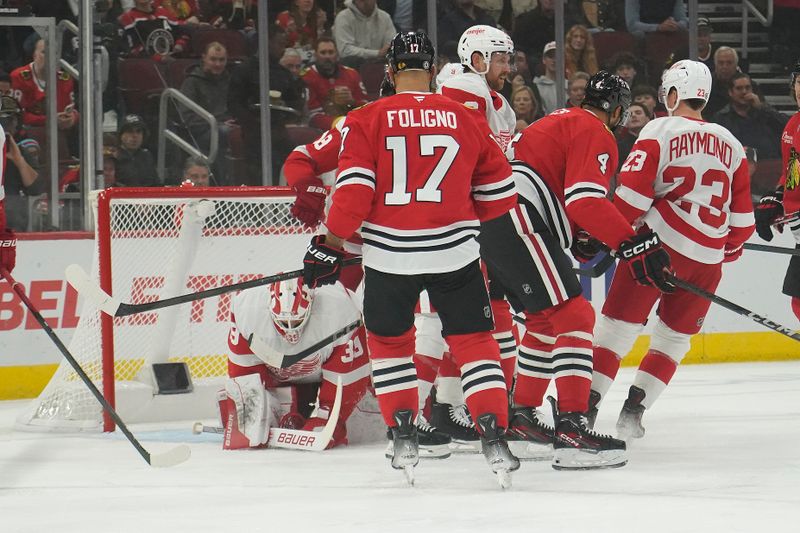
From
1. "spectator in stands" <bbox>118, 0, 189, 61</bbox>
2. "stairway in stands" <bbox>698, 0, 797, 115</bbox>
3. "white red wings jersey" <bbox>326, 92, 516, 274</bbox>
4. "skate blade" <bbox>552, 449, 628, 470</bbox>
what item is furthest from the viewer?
"stairway in stands" <bbox>698, 0, 797, 115</bbox>

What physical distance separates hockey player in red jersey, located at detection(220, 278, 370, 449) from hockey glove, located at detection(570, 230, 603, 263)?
0.74 meters

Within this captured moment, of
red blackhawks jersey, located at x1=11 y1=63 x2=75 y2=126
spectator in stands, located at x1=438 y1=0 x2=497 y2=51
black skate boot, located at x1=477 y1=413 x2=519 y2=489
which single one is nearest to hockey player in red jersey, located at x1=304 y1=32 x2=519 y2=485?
black skate boot, located at x1=477 y1=413 x2=519 y2=489

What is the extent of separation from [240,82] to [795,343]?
3.12 metres

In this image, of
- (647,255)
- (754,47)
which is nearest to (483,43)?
(647,255)

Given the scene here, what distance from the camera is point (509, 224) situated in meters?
3.81

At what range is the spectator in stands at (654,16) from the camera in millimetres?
7258

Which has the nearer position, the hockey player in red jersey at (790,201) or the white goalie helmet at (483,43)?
the white goalie helmet at (483,43)

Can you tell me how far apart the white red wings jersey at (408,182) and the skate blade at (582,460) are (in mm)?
688

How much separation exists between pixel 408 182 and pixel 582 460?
0.95m

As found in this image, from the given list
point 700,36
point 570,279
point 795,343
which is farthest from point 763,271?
point 570,279

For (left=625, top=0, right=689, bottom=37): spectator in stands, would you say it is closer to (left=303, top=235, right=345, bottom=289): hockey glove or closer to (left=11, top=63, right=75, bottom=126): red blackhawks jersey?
(left=11, top=63, right=75, bottom=126): red blackhawks jersey

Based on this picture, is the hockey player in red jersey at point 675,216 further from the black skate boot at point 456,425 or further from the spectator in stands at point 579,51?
the spectator in stands at point 579,51

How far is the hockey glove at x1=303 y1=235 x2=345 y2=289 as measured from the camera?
3.28 metres

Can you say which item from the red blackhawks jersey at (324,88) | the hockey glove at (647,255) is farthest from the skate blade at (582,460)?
the red blackhawks jersey at (324,88)
